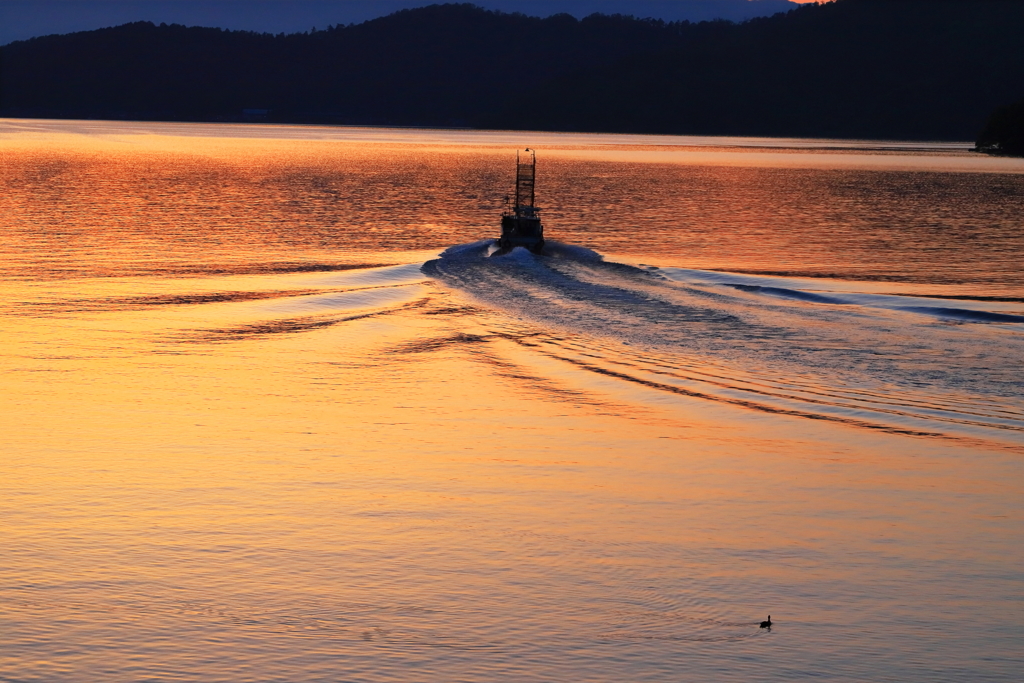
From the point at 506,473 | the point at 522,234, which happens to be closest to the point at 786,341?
the point at 506,473

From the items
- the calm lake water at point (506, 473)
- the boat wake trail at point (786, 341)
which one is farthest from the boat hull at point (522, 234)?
the boat wake trail at point (786, 341)

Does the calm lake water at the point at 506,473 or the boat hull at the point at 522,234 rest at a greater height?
the boat hull at the point at 522,234

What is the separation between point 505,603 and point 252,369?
15400mm

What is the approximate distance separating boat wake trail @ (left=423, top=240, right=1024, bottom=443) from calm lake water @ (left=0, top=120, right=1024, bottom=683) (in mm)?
175

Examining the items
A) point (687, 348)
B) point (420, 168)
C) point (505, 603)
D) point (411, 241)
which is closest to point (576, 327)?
point (687, 348)

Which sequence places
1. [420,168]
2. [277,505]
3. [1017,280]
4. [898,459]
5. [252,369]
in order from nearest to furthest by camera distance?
[277,505], [898,459], [252,369], [1017,280], [420,168]

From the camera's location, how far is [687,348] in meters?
31.0

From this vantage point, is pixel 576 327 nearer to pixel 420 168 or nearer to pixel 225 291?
pixel 225 291

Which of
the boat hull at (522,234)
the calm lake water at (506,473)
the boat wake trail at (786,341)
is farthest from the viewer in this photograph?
the boat hull at (522,234)

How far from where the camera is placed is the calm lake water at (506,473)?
1318 cm

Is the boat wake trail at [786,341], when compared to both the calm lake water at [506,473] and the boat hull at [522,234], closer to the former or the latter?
the calm lake water at [506,473]

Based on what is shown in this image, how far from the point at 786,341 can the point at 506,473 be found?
15030 millimetres

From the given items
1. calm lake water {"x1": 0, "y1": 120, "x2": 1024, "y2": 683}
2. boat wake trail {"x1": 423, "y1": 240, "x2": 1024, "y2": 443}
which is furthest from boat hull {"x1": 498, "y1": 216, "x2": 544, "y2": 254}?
boat wake trail {"x1": 423, "y1": 240, "x2": 1024, "y2": 443}

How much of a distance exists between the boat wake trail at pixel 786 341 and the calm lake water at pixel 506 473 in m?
0.18
